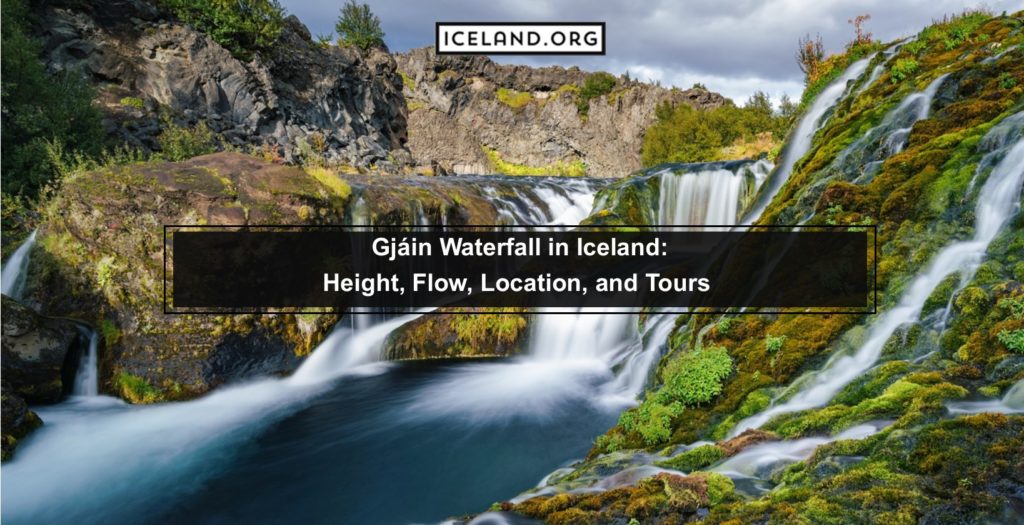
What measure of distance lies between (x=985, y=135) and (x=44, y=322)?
17.1 metres

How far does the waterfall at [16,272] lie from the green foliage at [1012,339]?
18.0 meters

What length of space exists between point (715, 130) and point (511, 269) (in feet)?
107

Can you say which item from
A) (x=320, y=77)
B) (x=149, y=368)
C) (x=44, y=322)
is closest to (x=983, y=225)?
(x=149, y=368)

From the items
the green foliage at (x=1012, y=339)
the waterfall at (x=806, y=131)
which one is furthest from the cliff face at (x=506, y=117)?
the green foliage at (x=1012, y=339)

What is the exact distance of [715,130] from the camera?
4456 cm

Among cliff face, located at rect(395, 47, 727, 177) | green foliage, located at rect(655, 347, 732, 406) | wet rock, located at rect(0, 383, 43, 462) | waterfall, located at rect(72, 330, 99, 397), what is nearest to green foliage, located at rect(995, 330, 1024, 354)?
green foliage, located at rect(655, 347, 732, 406)

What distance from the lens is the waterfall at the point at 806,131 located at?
1291 centimetres

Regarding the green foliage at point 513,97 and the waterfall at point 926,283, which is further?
the green foliage at point 513,97

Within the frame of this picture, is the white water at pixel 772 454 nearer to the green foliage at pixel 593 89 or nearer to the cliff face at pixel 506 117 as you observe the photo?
the cliff face at pixel 506 117

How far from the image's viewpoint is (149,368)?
11.0 m

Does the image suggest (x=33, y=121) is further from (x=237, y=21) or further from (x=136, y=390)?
(x=237, y=21)

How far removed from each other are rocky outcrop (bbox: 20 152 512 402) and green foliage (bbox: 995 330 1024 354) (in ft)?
42.7

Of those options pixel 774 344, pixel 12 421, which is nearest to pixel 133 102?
pixel 12 421

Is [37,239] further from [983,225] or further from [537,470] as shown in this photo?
[983,225]
